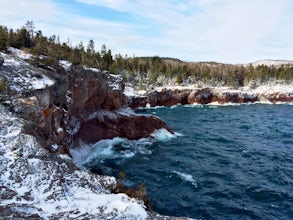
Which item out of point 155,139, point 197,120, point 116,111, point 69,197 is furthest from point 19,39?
point 197,120

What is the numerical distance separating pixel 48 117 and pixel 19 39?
17.5 meters

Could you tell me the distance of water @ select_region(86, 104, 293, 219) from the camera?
20781 mm

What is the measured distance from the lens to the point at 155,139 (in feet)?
129

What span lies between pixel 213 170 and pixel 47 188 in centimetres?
1934

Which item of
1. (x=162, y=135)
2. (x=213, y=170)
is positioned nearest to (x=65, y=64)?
(x=162, y=135)

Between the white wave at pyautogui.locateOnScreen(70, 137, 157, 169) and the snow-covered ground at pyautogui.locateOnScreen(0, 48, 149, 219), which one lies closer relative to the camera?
the snow-covered ground at pyautogui.locateOnScreen(0, 48, 149, 219)

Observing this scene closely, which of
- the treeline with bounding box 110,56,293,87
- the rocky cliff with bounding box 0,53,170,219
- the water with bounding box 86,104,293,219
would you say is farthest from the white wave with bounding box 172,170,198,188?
the treeline with bounding box 110,56,293,87

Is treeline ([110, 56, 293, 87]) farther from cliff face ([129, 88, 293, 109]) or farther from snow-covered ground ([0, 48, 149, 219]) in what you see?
snow-covered ground ([0, 48, 149, 219])

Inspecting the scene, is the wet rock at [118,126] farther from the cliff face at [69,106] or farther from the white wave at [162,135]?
the white wave at [162,135]

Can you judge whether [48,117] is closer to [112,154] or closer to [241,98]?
[112,154]

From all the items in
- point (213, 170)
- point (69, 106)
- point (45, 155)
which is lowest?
point (213, 170)

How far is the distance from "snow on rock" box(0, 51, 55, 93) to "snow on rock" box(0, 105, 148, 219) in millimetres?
6028

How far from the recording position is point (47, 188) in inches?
481

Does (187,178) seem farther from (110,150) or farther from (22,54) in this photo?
(22,54)
